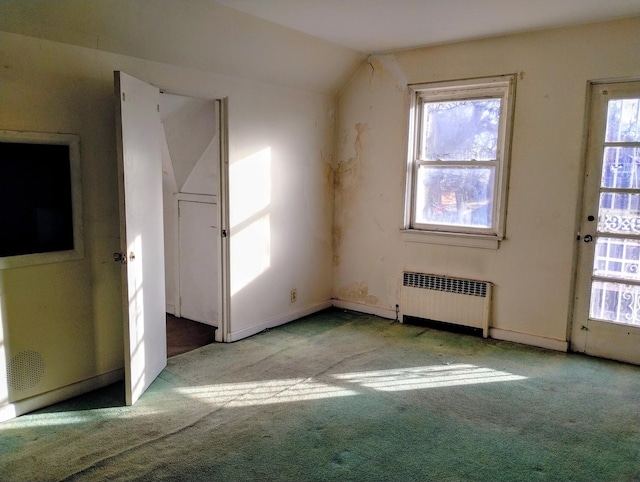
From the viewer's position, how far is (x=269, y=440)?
2602mm

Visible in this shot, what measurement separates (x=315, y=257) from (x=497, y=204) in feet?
6.06

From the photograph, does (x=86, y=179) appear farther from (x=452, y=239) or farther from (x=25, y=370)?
(x=452, y=239)

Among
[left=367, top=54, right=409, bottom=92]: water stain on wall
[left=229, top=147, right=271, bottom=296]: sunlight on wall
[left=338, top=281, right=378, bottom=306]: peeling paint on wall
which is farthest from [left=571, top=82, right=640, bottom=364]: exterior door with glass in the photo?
[left=229, top=147, right=271, bottom=296]: sunlight on wall

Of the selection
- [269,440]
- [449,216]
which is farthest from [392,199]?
[269,440]

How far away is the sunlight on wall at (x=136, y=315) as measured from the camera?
2.93 metres

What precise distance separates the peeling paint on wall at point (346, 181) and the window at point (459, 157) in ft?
1.82

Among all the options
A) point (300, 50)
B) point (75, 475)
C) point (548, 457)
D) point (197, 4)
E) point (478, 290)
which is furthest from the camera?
point (478, 290)

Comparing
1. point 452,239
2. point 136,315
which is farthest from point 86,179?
point 452,239

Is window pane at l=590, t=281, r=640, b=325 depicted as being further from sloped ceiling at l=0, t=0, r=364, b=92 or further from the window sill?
sloped ceiling at l=0, t=0, r=364, b=92

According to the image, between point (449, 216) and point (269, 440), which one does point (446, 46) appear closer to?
point (449, 216)

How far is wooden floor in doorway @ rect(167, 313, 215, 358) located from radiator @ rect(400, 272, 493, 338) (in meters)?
1.90

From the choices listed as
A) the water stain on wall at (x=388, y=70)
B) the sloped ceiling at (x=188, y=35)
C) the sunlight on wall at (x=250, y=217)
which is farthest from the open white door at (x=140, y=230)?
the water stain on wall at (x=388, y=70)

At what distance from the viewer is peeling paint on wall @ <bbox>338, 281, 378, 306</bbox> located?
197 inches

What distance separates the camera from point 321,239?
5.05m
